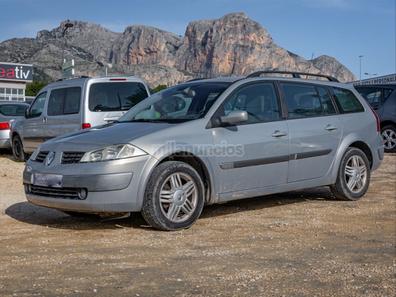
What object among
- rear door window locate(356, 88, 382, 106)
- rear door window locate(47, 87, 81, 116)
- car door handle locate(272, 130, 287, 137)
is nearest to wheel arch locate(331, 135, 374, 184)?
car door handle locate(272, 130, 287, 137)

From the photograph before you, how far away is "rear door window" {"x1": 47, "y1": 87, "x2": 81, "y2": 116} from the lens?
36.8ft

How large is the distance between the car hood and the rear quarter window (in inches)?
109

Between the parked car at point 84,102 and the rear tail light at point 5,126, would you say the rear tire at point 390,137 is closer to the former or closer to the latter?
the parked car at point 84,102

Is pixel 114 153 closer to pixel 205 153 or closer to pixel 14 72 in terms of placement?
pixel 205 153

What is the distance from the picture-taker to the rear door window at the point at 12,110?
1581 cm

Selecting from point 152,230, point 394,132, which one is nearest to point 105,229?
point 152,230

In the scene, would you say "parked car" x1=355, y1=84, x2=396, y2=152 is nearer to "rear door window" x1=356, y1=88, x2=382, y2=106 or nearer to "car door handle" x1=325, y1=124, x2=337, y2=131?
"rear door window" x1=356, y1=88, x2=382, y2=106

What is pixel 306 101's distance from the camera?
25.1 ft

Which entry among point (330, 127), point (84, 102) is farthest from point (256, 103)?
point (84, 102)

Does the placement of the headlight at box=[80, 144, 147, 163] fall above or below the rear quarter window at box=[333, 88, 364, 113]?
below

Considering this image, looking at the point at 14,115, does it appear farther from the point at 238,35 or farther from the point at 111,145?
the point at 238,35

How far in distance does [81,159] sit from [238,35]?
544ft

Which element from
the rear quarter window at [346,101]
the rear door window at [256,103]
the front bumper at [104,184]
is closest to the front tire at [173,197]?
the front bumper at [104,184]

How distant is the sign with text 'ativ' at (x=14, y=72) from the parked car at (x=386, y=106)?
50461mm
